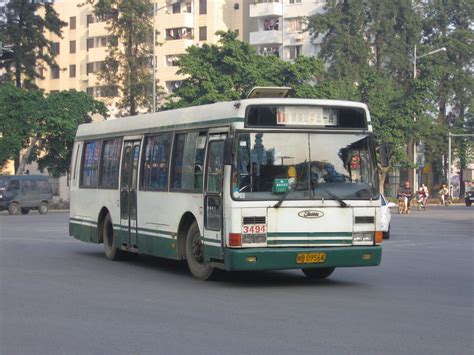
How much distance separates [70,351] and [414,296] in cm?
617

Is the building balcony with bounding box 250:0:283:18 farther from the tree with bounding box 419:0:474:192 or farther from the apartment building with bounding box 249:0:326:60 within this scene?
the tree with bounding box 419:0:474:192

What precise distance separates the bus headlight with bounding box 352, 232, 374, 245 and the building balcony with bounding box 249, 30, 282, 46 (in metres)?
82.4

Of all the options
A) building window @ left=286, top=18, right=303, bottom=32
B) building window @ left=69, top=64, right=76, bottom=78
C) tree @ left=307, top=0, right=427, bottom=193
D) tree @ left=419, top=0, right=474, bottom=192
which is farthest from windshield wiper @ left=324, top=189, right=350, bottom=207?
building window @ left=69, top=64, right=76, bottom=78

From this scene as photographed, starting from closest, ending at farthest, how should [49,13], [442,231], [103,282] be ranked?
[103,282], [442,231], [49,13]

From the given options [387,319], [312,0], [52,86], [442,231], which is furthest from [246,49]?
[387,319]

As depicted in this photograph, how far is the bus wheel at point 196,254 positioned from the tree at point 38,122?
4949cm

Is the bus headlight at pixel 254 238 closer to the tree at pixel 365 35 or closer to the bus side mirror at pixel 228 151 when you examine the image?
the bus side mirror at pixel 228 151

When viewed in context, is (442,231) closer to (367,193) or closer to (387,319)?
(367,193)

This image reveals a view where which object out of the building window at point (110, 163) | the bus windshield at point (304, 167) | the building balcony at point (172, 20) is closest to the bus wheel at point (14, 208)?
the building window at point (110, 163)

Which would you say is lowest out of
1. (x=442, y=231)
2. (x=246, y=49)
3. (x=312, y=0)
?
(x=442, y=231)

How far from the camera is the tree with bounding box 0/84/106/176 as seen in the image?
214 feet

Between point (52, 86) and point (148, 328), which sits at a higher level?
point (52, 86)

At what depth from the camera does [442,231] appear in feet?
118

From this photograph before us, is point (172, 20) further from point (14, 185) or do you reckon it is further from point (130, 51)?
point (14, 185)
